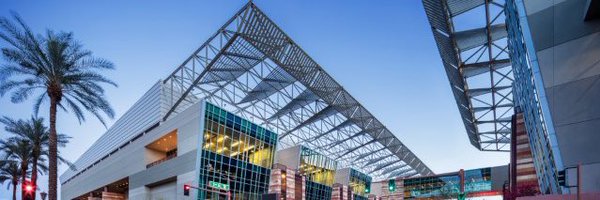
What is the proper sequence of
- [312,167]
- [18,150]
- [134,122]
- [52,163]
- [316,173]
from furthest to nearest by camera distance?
[316,173]
[312,167]
[134,122]
[18,150]
[52,163]

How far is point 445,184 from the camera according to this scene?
86250mm

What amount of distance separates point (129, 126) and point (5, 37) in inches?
1458

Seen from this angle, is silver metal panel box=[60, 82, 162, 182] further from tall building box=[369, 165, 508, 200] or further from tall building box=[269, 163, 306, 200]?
tall building box=[369, 165, 508, 200]

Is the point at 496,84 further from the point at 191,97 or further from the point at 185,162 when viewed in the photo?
the point at 191,97

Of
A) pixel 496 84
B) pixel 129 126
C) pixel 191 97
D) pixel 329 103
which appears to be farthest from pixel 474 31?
pixel 129 126

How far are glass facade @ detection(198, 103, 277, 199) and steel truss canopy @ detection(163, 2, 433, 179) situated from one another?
4502mm

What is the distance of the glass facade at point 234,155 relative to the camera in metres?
42.0

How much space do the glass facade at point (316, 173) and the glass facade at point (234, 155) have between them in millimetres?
9862

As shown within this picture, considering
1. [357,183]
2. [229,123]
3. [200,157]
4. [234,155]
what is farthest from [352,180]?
[200,157]

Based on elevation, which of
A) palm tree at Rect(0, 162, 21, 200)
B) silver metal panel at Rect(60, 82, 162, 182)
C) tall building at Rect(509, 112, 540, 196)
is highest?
silver metal panel at Rect(60, 82, 162, 182)

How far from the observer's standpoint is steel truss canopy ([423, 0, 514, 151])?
1137 inches

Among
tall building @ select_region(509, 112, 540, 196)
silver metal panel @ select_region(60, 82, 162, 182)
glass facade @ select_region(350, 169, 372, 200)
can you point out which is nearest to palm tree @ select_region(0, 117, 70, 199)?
silver metal panel @ select_region(60, 82, 162, 182)

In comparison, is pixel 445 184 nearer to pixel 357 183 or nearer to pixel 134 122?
pixel 357 183

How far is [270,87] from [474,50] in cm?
2324
